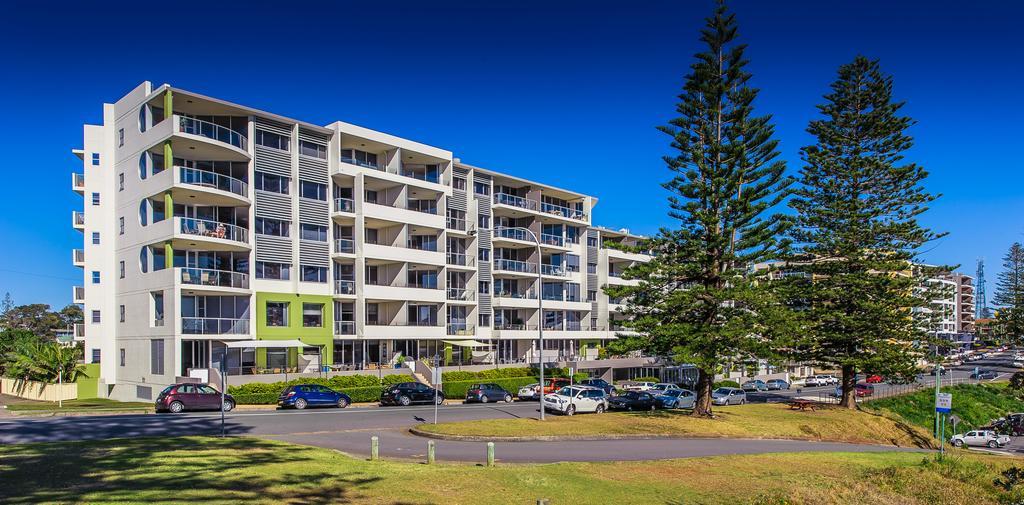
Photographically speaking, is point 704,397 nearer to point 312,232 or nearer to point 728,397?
point 728,397

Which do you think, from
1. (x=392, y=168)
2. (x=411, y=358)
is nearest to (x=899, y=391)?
(x=411, y=358)

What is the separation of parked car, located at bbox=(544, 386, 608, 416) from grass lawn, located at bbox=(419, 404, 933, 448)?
11.5 feet

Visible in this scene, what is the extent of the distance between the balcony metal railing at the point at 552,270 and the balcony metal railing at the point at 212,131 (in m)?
31.3

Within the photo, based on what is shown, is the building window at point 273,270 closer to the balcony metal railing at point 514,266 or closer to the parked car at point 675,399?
the balcony metal railing at point 514,266

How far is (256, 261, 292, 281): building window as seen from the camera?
45406mm

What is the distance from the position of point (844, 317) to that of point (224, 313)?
36.7 m

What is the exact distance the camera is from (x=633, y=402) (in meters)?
41.9

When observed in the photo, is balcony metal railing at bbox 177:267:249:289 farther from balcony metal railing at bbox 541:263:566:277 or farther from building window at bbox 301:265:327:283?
balcony metal railing at bbox 541:263:566:277

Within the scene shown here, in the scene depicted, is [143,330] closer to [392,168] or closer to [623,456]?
[392,168]

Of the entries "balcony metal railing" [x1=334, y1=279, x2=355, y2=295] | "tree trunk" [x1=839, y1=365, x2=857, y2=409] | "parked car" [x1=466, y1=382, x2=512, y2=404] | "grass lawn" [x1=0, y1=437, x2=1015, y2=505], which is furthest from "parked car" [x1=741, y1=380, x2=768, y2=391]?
"grass lawn" [x1=0, y1=437, x2=1015, y2=505]

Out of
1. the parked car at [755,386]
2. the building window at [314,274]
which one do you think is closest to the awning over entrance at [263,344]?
the building window at [314,274]

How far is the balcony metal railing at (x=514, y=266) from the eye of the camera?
62938 millimetres

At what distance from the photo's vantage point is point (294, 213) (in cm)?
4750

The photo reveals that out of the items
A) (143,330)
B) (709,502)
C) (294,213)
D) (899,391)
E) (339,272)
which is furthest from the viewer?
(899,391)
